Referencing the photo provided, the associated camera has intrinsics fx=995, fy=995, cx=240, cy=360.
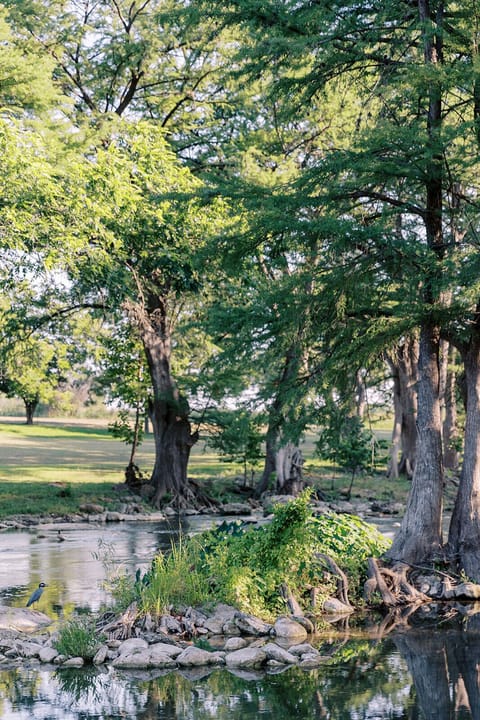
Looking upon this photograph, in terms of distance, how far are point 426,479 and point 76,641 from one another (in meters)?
6.63

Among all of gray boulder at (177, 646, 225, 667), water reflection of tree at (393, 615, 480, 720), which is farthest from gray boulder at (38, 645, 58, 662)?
water reflection of tree at (393, 615, 480, 720)

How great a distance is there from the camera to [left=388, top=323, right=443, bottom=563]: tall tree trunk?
14.7m

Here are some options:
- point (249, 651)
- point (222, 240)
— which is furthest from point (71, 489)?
point (249, 651)

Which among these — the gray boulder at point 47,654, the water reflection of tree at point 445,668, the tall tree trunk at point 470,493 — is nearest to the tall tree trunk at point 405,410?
the tall tree trunk at point 470,493

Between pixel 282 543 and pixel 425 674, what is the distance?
3.15 m

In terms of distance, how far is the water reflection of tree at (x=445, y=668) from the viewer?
348 inches

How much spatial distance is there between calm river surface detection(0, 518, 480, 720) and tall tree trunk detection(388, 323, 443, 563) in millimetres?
1640

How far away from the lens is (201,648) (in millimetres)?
10844

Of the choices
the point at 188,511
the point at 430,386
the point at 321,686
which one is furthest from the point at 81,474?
the point at 321,686

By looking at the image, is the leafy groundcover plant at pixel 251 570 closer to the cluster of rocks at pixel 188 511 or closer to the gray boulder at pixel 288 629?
the gray boulder at pixel 288 629

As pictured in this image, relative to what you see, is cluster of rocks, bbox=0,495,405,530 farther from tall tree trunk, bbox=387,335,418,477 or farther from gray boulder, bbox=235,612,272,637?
gray boulder, bbox=235,612,272,637

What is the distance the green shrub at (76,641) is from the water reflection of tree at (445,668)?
3.36 metres

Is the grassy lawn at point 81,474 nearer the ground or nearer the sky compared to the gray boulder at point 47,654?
nearer the sky

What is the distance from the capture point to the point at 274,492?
106 feet
